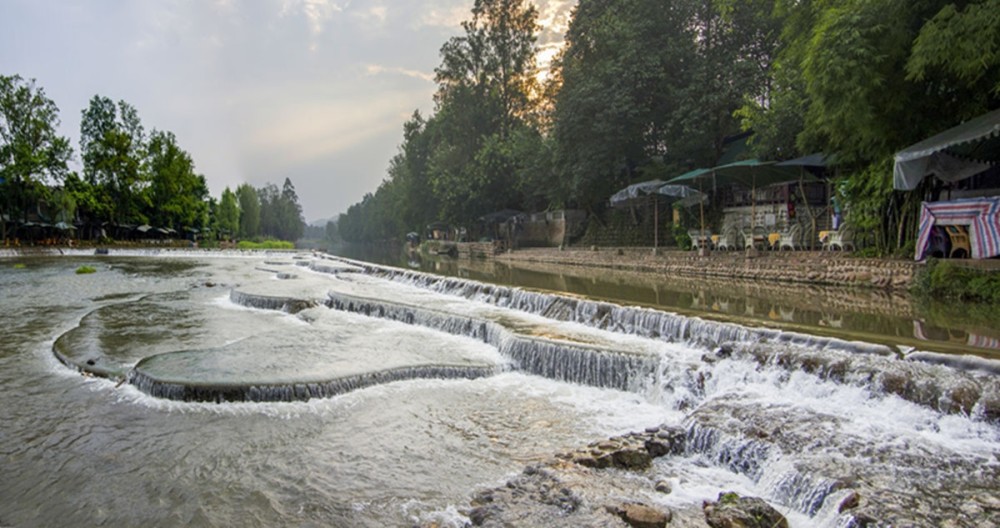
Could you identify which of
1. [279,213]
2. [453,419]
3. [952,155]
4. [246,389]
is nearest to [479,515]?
[453,419]

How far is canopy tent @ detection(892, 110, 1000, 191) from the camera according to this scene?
8023 mm

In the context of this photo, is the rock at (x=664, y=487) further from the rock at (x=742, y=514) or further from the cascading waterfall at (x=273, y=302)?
the cascading waterfall at (x=273, y=302)

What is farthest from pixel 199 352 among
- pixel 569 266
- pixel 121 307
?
pixel 569 266

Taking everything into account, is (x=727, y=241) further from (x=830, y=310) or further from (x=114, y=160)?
(x=114, y=160)

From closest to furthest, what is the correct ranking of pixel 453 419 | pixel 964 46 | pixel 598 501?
pixel 598 501 → pixel 453 419 → pixel 964 46

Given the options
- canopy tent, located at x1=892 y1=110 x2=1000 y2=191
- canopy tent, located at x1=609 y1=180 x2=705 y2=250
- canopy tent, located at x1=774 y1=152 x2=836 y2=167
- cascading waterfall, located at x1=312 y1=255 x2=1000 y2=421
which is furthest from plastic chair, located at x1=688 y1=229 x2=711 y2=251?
cascading waterfall, located at x1=312 y1=255 x2=1000 y2=421

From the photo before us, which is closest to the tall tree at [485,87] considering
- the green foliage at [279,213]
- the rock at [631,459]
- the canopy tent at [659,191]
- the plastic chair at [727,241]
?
the canopy tent at [659,191]

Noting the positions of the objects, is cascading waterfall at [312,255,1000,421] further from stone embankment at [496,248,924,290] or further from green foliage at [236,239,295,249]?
green foliage at [236,239,295,249]

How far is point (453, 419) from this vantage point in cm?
552

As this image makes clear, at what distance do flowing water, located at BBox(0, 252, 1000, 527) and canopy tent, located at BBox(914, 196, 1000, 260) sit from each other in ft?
16.8

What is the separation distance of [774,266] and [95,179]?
4770 centimetres

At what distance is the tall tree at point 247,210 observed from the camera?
68.2 metres

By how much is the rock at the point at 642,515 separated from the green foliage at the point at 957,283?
886 centimetres

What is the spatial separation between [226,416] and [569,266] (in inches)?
735
